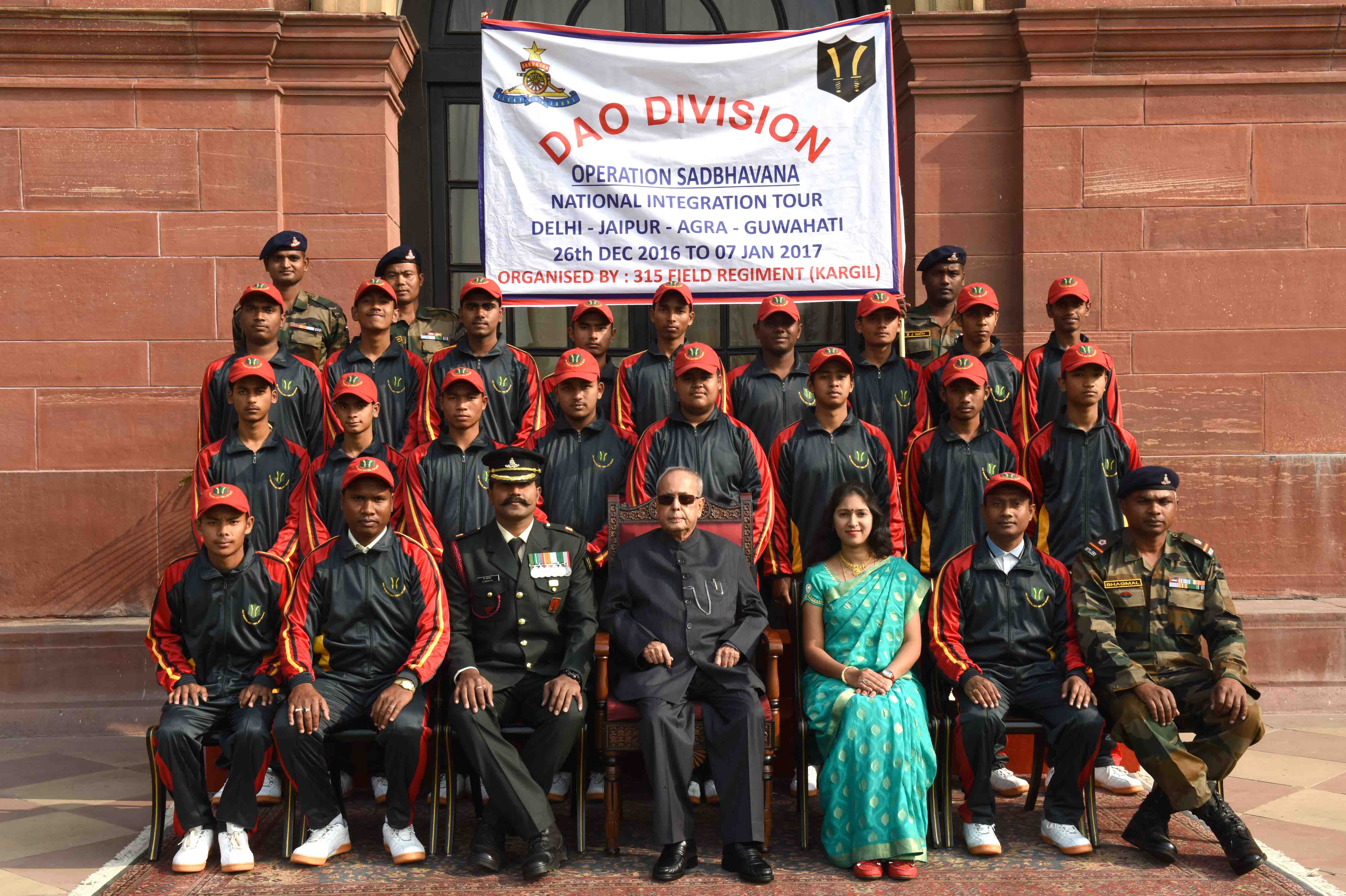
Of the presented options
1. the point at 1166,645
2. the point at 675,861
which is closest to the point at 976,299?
the point at 1166,645

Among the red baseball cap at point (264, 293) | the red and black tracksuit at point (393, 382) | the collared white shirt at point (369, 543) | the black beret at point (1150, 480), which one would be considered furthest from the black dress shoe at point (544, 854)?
the red baseball cap at point (264, 293)

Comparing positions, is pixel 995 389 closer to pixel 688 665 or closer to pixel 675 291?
pixel 675 291

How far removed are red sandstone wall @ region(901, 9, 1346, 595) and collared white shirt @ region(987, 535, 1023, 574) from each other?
9.47ft

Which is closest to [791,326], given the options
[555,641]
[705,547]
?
[705,547]

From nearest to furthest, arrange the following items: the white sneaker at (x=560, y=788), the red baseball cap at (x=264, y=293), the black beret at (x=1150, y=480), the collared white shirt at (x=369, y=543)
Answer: the black beret at (x=1150, y=480), the collared white shirt at (x=369, y=543), the white sneaker at (x=560, y=788), the red baseball cap at (x=264, y=293)

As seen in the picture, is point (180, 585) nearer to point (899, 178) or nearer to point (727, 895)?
point (727, 895)

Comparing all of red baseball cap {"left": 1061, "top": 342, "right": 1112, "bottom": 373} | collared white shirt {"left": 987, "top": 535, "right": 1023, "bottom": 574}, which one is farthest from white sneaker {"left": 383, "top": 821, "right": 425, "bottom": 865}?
red baseball cap {"left": 1061, "top": 342, "right": 1112, "bottom": 373}

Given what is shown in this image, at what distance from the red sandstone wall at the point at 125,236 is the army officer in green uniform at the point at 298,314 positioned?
0.73 metres

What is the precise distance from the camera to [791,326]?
608cm

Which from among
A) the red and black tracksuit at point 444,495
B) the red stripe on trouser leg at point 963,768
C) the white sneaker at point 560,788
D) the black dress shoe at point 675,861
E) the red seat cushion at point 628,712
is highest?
the red and black tracksuit at point 444,495

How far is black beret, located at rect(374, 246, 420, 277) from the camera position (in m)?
6.58

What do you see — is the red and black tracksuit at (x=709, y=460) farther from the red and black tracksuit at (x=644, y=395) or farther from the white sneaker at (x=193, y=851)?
Result: the white sneaker at (x=193, y=851)

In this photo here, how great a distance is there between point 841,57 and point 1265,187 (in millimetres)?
2762

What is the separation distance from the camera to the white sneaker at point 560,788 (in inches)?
202
